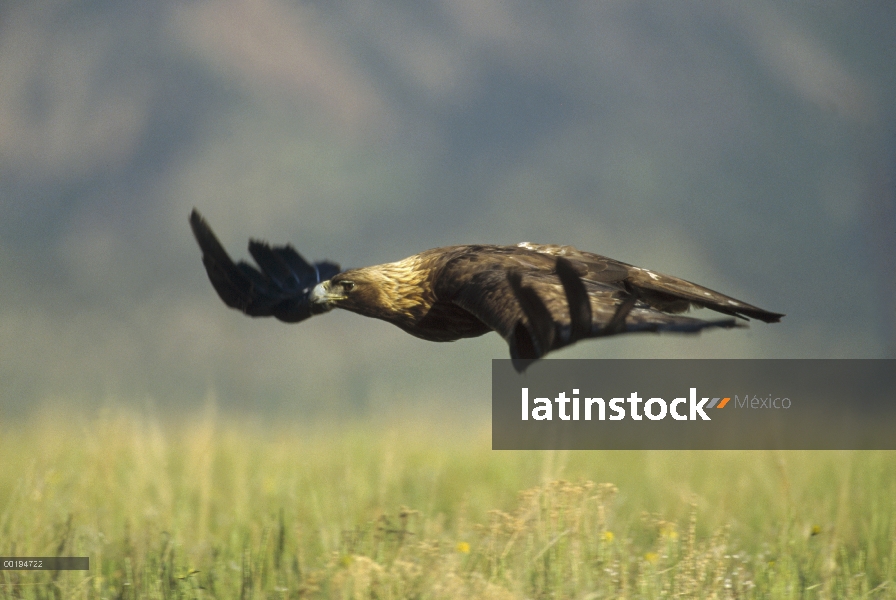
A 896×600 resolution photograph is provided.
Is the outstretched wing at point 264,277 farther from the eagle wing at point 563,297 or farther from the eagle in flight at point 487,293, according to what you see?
the eagle wing at point 563,297

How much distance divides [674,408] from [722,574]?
0.88 meters

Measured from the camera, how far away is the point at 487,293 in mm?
4859

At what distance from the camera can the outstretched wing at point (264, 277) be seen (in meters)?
6.55

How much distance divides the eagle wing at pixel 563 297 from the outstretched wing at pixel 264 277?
1.51 meters

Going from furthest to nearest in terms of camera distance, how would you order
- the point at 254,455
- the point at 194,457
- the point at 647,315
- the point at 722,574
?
1. the point at 254,455
2. the point at 194,457
3. the point at 722,574
4. the point at 647,315

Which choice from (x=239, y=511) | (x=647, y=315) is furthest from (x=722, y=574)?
(x=239, y=511)

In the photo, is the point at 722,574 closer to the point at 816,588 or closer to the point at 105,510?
the point at 816,588

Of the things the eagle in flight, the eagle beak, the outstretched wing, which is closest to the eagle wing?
the eagle in flight

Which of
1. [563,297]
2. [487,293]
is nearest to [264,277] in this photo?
[487,293]

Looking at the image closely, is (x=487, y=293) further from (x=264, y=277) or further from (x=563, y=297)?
(x=264, y=277)

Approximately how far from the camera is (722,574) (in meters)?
4.69

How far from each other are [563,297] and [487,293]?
54 cm

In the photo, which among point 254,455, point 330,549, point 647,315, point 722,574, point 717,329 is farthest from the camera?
point 254,455

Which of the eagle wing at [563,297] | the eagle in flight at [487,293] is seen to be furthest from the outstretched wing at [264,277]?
the eagle wing at [563,297]
